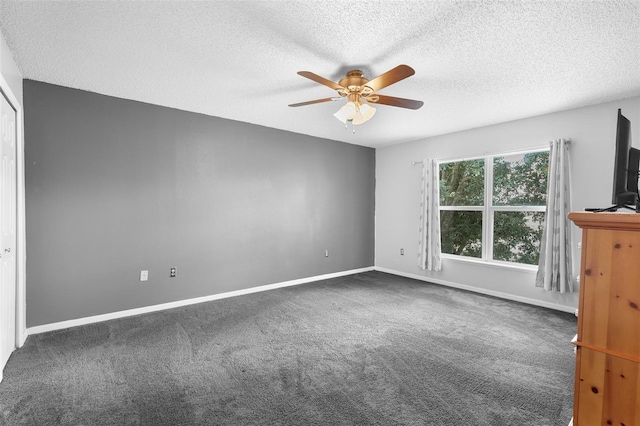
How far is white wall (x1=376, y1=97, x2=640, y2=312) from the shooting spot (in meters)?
3.37

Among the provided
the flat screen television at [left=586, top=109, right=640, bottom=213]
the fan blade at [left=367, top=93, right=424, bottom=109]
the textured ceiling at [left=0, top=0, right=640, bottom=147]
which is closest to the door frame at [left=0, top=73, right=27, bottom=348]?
the textured ceiling at [left=0, top=0, right=640, bottom=147]

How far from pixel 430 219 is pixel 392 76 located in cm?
316

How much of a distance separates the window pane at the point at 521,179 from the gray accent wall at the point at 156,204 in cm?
251

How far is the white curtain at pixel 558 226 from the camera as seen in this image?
3539mm

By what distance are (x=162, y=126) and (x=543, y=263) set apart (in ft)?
15.8

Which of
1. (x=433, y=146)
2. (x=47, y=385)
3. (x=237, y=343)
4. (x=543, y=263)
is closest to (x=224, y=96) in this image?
(x=237, y=343)

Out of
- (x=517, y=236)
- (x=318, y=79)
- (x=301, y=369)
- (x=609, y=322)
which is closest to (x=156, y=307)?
(x=301, y=369)

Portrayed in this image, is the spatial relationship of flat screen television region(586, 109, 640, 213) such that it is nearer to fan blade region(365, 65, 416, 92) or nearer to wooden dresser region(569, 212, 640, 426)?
wooden dresser region(569, 212, 640, 426)

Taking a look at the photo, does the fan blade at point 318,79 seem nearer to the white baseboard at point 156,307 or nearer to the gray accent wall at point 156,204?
the gray accent wall at point 156,204

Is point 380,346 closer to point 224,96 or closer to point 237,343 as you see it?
point 237,343

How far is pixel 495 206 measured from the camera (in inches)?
171

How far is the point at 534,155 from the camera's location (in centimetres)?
402

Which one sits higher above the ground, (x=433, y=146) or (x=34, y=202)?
(x=433, y=146)

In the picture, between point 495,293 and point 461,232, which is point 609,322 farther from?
point 461,232
